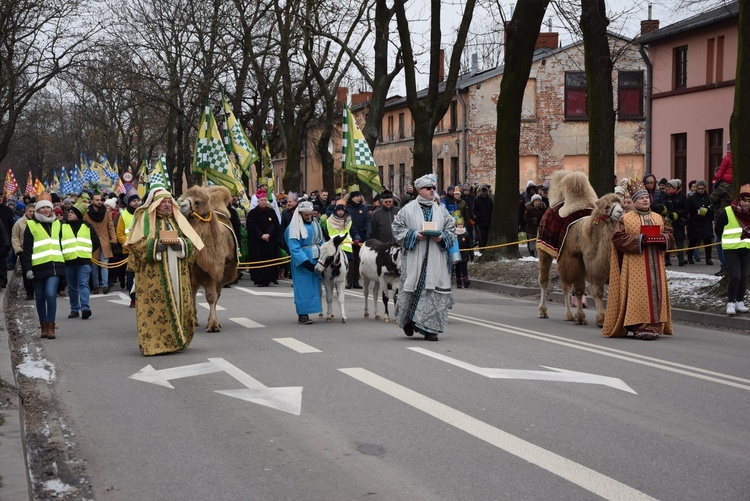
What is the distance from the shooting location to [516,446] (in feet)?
23.5

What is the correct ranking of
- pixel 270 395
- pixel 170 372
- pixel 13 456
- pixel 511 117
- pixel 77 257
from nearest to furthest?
1. pixel 13 456
2. pixel 270 395
3. pixel 170 372
4. pixel 77 257
5. pixel 511 117

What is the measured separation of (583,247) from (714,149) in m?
22.6

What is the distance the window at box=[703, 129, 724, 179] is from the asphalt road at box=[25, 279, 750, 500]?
22.9 m

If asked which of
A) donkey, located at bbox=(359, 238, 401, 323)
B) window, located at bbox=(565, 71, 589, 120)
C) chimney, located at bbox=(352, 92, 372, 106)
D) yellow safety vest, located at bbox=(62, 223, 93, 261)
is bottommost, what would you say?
donkey, located at bbox=(359, 238, 401, 323)

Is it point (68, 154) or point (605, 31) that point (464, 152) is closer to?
point (605, 31)

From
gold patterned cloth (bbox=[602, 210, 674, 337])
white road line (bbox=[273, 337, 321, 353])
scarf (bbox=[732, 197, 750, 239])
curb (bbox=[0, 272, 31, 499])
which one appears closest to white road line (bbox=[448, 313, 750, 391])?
gold patterned cloth (bbox=[602, 210, 674, 337])

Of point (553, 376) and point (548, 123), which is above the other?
point (548, 123)

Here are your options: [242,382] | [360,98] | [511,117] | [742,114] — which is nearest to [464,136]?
[360,98]

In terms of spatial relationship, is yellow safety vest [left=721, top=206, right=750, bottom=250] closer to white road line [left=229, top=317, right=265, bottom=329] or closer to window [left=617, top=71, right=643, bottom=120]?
white road line [left=229, top=317, right=265, bottom=329]

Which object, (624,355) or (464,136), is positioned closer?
(624,355)

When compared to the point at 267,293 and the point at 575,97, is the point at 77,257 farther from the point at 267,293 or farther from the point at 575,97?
the point at 575,97

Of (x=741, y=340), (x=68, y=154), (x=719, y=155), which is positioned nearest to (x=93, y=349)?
(x=741, y=340)

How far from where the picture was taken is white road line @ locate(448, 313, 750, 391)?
10.0 metres

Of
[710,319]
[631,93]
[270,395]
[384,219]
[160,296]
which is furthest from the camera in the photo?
[631,93]
